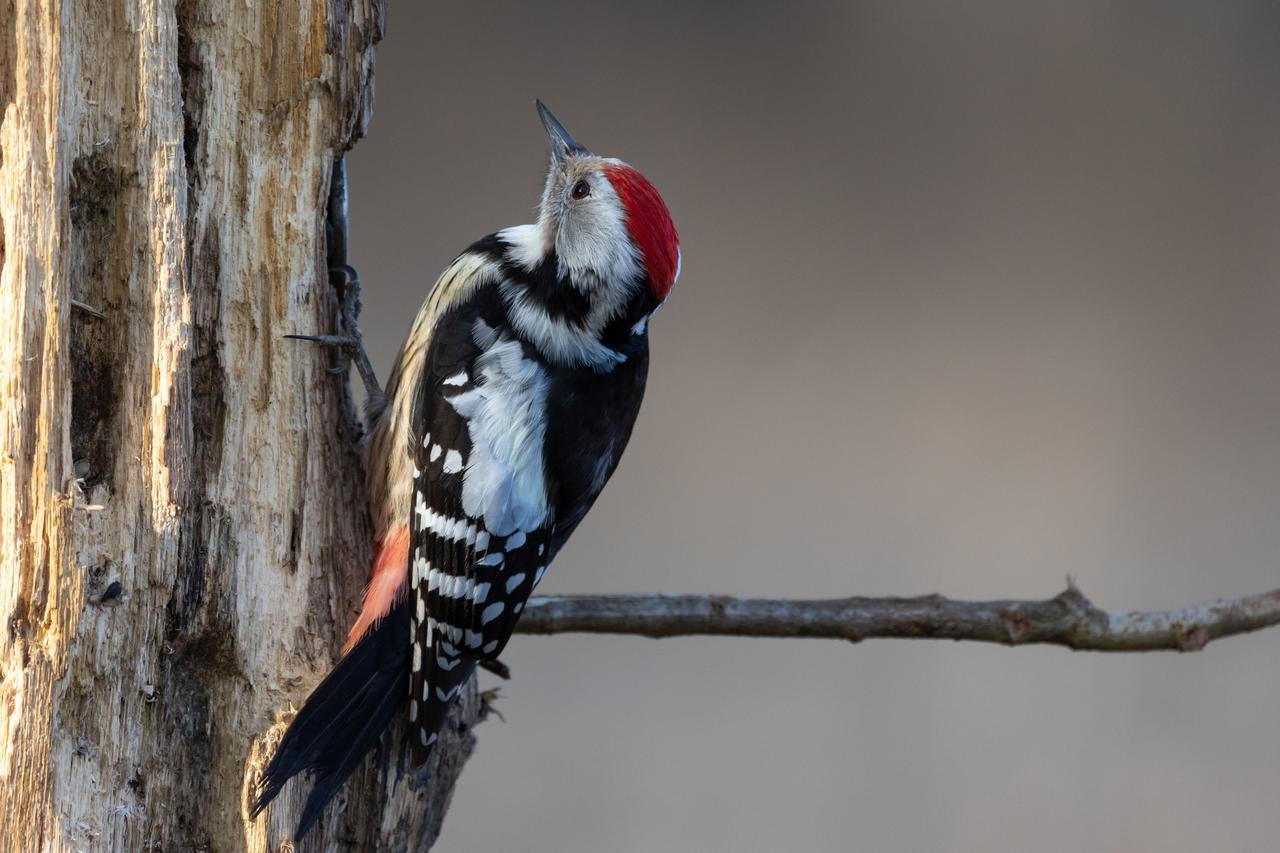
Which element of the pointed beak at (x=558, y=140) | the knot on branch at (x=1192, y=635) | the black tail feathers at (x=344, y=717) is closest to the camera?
the black tail feathers at (x=344, y=717)

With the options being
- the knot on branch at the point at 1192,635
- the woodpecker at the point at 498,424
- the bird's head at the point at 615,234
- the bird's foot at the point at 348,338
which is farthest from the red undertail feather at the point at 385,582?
the knot on branch at the point at 1192,635

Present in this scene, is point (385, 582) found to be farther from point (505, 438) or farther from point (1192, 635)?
point (1192, 635)

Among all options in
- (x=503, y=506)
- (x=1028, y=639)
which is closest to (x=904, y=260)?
(x=1028, y=639)

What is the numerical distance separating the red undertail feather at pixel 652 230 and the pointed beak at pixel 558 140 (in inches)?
8.8

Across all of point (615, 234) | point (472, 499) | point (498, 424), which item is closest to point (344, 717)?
point (472, 499)

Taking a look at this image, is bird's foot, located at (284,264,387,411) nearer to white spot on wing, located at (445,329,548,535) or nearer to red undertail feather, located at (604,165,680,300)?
white spot on wing, located at (445,329,548,535)

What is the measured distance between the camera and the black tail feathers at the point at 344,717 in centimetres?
136

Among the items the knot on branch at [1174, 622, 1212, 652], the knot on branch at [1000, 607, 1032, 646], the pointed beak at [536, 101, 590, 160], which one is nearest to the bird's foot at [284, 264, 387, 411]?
the pointed beak at [536, 101, 590, 160]

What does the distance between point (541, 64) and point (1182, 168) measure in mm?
1649

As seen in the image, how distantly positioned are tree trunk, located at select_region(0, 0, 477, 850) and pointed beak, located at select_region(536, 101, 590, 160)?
1.58 ft

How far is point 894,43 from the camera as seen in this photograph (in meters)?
3.18

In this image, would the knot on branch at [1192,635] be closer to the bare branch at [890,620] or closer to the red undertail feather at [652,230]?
the bare branch at [890,620]


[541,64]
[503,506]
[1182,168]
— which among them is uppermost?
[541,64]

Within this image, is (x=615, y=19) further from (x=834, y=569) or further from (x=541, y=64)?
(x=834, y=569)
